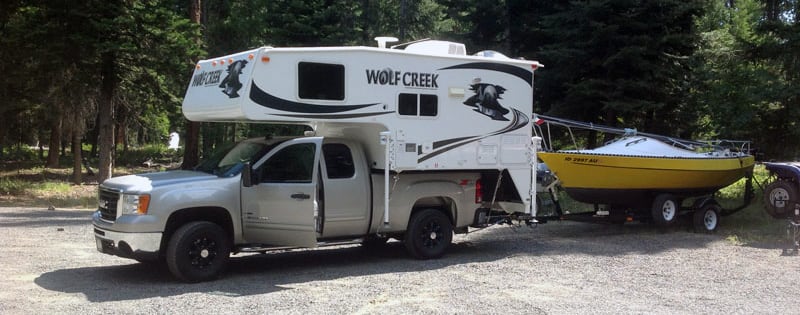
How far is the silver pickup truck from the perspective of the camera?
25.7ft

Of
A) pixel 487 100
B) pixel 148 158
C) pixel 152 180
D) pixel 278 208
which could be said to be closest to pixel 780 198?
pixel 487 100

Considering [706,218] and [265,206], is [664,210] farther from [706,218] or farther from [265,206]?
[265,206]

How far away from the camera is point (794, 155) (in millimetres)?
17562

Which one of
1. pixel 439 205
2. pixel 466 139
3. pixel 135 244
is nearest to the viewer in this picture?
pixel 135 244

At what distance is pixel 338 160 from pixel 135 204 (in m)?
2.70

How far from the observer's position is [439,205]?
10.2 metres

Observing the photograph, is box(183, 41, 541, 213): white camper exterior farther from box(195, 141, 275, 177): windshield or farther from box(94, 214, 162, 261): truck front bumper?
box(94, 214, 162, 261): truck front bumper

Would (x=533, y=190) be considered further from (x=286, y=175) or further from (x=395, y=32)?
(x=395, y=32)

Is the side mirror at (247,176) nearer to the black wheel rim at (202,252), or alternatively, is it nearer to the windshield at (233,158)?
the windshield at (233,158)

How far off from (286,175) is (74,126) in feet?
77.9

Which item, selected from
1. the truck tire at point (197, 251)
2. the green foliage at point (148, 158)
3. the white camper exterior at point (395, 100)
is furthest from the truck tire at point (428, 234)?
the green foliage at point (148, 158)

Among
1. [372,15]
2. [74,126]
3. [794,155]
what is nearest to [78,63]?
[74,126]

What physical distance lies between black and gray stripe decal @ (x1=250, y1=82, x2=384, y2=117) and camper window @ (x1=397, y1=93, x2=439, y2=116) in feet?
2.70

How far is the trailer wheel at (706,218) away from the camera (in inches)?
525
